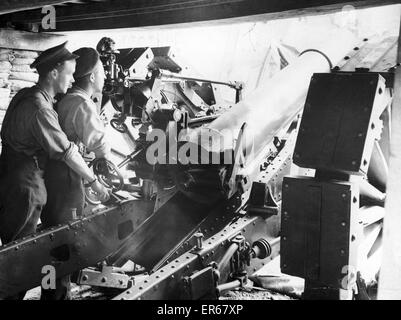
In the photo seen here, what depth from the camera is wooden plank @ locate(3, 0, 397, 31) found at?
2.84 metres

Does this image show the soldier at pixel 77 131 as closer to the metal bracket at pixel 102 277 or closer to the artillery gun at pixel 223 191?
the artillery gun at pixel 223 191

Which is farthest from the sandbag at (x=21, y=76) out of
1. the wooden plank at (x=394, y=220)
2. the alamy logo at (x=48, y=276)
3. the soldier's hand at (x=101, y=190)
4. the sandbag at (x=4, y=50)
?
the wooden plank at (x=394, y=220)

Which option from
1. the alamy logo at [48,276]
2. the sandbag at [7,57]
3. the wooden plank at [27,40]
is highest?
the wooden plank at [27,40]

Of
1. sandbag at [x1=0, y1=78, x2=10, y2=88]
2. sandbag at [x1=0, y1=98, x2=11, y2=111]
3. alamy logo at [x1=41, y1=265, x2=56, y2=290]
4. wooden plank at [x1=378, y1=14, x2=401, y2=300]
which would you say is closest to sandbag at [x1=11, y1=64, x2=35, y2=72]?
sandbag at [x1=0, y1=78, x2=10, y2=88]

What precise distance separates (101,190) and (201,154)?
3.66 ft

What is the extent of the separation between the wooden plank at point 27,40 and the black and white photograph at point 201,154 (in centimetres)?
1

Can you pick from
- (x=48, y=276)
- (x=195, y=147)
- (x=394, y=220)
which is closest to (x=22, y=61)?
(x=48, y=276)

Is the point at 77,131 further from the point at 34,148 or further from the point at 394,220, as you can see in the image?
the point at 394,220

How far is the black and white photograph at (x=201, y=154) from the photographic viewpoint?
88.0 inches

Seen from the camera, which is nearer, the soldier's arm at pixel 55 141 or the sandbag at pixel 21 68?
the soldier's arm at pixel 55 141

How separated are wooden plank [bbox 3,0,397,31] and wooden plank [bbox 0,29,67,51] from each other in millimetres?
117

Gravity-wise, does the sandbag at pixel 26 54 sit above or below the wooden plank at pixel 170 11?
below

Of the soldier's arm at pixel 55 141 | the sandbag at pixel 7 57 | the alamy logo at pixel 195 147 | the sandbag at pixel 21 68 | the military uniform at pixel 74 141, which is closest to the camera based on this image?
the alamy logo at pixel 195 147

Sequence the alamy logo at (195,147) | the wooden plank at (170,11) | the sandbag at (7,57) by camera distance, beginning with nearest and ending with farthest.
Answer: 1. the alamy logo at (195,147)
2. the wooden plank at (170,11)
3. the sandbag at (7,57)
